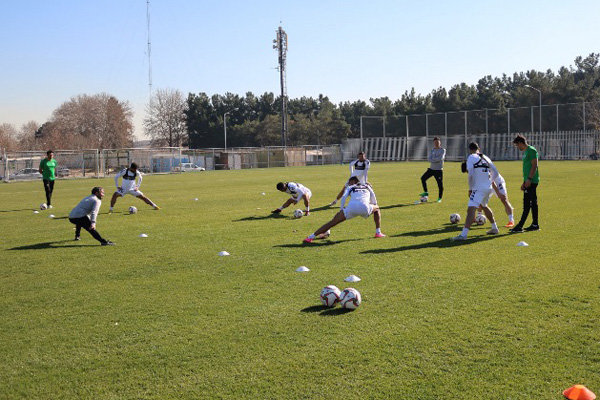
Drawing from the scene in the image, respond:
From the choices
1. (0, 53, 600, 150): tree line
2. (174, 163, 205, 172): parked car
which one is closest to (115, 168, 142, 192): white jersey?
(174, 163, 205, 172): parked car

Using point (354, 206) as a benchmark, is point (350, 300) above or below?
below

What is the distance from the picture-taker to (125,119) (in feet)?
287

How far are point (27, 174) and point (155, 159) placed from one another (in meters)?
13.0

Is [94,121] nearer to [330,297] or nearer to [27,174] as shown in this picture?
[27,174]

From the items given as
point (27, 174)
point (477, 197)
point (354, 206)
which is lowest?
point (354, 206)

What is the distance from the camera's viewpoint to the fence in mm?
50250

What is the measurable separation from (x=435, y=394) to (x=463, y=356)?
0.87 m

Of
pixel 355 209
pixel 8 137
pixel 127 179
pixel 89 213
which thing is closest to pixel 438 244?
pixel 355 209

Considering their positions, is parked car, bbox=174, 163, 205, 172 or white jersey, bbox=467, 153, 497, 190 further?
parked car, bbox=174, 163, 205, 172

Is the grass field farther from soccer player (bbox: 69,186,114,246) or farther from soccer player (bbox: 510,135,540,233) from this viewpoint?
soccer player (bbox: 510,135,540,233)

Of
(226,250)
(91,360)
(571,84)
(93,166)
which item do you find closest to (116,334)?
(91,360)

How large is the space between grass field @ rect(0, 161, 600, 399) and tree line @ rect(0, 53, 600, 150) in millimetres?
67993

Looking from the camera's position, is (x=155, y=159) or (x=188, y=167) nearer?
(x=155, y=159)

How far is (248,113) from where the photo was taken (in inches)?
4382
